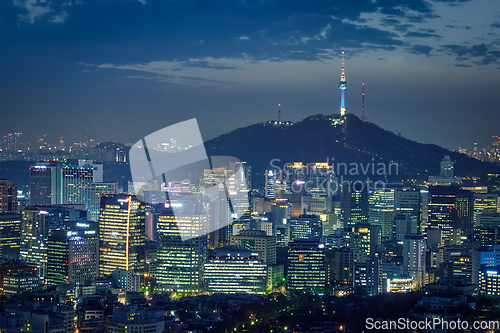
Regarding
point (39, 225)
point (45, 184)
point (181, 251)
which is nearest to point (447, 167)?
point (45, 184)

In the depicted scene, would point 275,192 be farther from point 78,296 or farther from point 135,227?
point 78,296

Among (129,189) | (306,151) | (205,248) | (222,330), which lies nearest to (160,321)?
(222,330)

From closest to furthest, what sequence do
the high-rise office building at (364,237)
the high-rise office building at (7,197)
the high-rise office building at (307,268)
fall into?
the high-rise office building at (307,268), the high-rise office building at (364,237), the high-rise office building at (7,197)

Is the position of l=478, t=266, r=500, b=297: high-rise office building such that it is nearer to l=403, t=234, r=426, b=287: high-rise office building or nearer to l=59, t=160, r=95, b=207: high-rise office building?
l=403, t=234, r=426, b=287: high-rise office building

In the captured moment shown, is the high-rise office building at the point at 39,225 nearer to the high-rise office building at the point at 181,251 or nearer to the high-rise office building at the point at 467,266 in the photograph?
the high-rise office building at the point at 181,251

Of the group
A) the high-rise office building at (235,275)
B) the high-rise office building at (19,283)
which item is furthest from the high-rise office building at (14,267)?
the high-rise office building at (235,275)

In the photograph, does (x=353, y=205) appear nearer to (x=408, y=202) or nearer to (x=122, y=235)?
(x=408, y=202)
